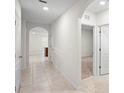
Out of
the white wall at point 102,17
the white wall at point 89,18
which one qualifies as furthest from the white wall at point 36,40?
the white wall at point 102,17

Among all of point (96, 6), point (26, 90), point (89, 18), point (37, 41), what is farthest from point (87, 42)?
point (26, 90)

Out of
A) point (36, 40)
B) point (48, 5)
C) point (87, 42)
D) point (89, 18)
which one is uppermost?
point (48, 5)

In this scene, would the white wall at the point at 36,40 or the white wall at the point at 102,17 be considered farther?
the white wall at the point at 36,40

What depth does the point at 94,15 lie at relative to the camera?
4.39 m

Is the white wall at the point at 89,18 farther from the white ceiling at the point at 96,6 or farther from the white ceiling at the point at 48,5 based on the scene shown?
the white ceiling at the point at 48,5

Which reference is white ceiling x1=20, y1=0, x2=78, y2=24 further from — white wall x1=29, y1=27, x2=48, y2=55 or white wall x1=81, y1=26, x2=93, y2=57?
white wall x1=29, y1=27, x2=48, y2=55

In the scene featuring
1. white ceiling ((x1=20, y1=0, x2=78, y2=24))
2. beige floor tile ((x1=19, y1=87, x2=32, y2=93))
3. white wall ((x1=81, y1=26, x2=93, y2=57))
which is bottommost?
beige floor tile ((x1=19, y1=87, x2=32, y2=93))

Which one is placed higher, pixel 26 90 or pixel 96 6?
pixel 96 6

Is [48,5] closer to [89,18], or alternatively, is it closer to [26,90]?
[89,18]

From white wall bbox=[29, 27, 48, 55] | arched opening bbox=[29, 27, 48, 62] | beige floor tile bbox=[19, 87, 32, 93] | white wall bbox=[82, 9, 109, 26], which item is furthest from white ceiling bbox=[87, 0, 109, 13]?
white wall bbox=[29, 27, 48, 55]

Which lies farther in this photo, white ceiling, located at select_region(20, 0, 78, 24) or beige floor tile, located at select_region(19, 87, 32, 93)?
white ceiling, located at select_region(20, 0, 78, 24)
